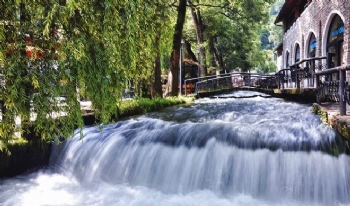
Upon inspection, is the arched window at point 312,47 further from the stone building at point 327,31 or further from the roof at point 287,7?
the roof at point 287,7

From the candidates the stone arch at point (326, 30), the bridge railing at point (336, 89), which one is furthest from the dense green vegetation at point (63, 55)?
the stone arch at point (326, 30)

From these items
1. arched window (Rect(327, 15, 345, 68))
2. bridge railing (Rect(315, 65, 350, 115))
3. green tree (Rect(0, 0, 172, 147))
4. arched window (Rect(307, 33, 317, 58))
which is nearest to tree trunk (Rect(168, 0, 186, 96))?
arched window (Rect(327, 15, 345, 68))

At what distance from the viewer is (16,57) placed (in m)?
3.91

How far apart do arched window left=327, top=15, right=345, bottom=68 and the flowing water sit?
19.4ft

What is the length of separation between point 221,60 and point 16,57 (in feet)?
85.9

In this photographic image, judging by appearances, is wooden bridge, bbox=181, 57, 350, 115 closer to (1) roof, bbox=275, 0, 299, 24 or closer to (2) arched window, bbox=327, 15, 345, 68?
(2) arched window, bbox=327, 15, 345, 68

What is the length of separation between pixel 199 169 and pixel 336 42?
952cm

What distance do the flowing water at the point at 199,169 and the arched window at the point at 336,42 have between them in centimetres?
592

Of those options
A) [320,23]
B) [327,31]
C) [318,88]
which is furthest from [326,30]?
[318,88]

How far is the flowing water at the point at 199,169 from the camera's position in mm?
5062

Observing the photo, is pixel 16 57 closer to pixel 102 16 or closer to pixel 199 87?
pixel 102 16

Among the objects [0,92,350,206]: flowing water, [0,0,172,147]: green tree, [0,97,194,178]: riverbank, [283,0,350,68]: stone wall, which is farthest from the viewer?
[283,0,350,68]: stone wall

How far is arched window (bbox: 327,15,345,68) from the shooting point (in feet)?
39.1

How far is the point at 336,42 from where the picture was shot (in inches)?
487
